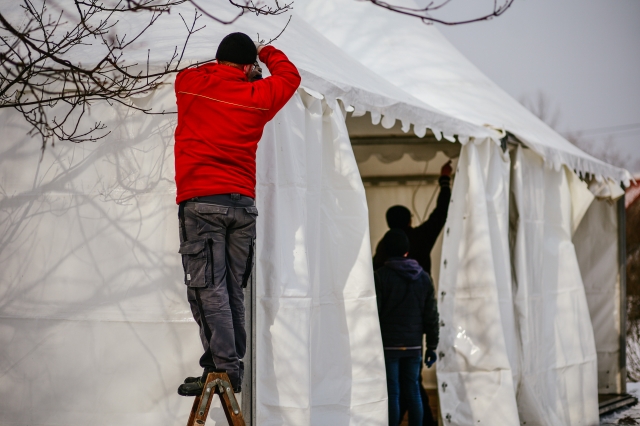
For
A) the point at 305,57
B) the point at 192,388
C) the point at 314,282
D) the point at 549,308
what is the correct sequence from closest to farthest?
the point at 192,388 → the point at 314,282 → the point at 305,57 → the point at 549,308

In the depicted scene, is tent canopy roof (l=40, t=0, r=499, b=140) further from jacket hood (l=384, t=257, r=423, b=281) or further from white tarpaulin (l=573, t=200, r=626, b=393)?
white tarpaulin (l=573, t=200, r=626, b=393)

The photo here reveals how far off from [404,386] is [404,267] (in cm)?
77

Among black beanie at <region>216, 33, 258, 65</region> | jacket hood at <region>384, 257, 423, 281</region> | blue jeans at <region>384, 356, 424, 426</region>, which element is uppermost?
black beanie at <region>216, 33, 258, 65</region>

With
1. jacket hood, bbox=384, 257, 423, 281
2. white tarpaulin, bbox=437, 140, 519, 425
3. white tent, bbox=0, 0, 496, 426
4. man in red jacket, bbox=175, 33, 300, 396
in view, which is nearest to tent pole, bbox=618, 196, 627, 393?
white tarpaulin, bbox=437, 140, 519, 425

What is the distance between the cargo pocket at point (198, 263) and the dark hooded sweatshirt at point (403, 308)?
209cm

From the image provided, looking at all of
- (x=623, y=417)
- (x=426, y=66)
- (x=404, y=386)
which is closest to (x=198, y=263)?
(x=404, y=386)

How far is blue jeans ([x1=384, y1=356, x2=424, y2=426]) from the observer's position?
473cm

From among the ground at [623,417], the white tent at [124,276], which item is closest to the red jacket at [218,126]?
the white tent at [124,276]

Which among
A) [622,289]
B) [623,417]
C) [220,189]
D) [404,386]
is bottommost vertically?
[623,417]

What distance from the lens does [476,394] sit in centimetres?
487

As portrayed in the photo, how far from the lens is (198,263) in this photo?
2.93 metres

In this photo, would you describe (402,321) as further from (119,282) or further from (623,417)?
(623,417)

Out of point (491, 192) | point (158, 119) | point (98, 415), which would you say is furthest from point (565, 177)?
point (98, 415)

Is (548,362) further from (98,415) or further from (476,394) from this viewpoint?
(98,415)
